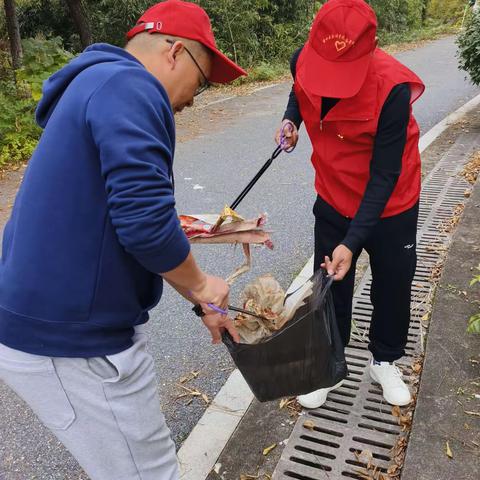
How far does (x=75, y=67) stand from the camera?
1.42 metres

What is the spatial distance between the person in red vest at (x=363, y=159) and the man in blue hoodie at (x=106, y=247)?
0.52m

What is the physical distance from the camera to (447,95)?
10609 millimetres

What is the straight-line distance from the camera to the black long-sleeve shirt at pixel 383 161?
2.06 m

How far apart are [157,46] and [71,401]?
106cm

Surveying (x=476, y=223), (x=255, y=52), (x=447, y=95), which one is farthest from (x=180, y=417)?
(x=255, y=52)

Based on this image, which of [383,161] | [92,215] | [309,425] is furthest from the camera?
[309,425]

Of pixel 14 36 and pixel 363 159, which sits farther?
pixel 14 36

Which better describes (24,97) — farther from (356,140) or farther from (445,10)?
(445,10)

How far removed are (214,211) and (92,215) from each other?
13.0 ft

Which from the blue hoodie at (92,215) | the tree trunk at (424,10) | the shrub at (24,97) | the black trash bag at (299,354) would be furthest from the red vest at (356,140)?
the tree trunk at (424,10)

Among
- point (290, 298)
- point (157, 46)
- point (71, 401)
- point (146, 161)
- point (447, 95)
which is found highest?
point (157, 46)

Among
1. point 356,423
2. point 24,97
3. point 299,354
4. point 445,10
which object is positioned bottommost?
point 445,10

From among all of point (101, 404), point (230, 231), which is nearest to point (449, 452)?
point (230, 231)

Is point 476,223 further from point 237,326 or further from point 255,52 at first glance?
point 255,52
